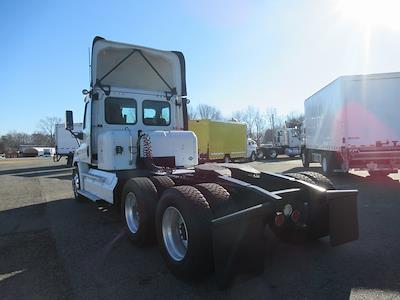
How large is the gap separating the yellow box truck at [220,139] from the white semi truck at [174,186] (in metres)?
14.3

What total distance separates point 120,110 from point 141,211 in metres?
3.84

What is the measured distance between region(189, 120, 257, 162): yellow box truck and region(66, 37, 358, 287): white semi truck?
1428 cm

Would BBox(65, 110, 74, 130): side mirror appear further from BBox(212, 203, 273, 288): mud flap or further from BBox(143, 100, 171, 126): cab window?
BBox(212, 203, 273, 288): mud flap

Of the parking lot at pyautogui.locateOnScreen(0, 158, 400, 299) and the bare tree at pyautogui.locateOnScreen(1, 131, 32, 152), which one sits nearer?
the parking lot at pyautogui.locateOnScreen(0, 158, 400, 299)

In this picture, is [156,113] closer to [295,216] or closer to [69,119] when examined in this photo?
[69,119]

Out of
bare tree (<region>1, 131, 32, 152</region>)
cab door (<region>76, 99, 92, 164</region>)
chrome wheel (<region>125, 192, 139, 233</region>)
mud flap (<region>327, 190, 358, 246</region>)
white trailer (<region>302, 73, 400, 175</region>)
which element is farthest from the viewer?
bare tree (<region>1, 131, 32, 152</region>)

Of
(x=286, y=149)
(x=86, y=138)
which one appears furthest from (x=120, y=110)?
(x=286, y=149)

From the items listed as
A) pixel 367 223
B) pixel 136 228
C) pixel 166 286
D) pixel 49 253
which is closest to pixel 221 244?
pixel 166 286

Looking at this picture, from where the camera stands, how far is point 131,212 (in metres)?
6.08

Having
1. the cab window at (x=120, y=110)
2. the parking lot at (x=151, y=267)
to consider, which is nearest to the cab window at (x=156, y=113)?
the cab window at (x=120, y=110)

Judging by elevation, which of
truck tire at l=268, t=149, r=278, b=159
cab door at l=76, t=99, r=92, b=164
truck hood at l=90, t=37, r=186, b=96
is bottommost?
truck tire at l=268, t=149, r=278, b=159

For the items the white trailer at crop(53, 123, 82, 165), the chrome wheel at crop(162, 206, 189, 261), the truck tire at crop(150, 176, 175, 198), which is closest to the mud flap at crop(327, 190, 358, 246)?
the chrome wheel at crop(162, 206, 189, 261)

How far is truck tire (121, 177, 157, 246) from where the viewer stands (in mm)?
5320

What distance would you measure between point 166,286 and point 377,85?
1183 centimetres
